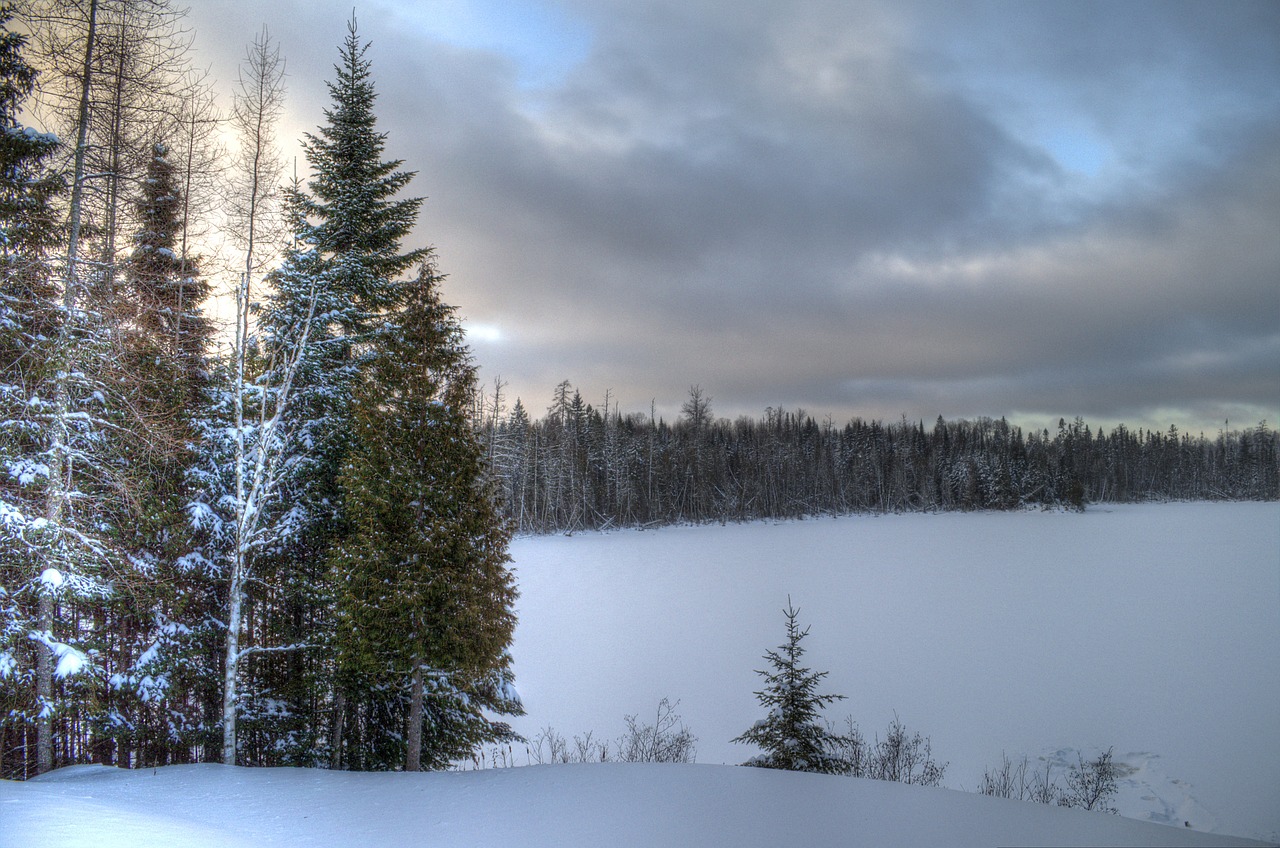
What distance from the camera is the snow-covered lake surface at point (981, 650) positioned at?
1100 centimetres

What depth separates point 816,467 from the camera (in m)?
79.6

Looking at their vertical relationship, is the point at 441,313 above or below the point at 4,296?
above

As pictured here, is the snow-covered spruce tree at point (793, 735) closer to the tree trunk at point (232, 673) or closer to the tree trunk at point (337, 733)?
the tree trunk at point (337, 733)

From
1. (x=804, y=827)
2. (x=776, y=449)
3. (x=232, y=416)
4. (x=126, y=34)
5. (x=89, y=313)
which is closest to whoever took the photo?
(x=804, y=827)

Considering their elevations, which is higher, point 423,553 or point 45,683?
point 423,553

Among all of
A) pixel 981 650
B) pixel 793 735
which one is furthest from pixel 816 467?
pixel 793 735

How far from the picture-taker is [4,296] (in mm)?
6816

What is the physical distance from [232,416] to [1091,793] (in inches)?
601

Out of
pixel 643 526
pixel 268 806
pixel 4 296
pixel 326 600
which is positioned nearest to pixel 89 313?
pixel 4 296

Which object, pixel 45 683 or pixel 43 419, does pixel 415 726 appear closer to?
pixel 45 683

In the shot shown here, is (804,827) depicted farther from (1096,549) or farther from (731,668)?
(1096,549)

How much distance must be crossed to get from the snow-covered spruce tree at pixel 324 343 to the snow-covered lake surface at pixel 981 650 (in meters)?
6.47

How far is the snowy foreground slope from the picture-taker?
4.72 m

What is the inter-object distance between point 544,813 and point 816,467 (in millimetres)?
77816
